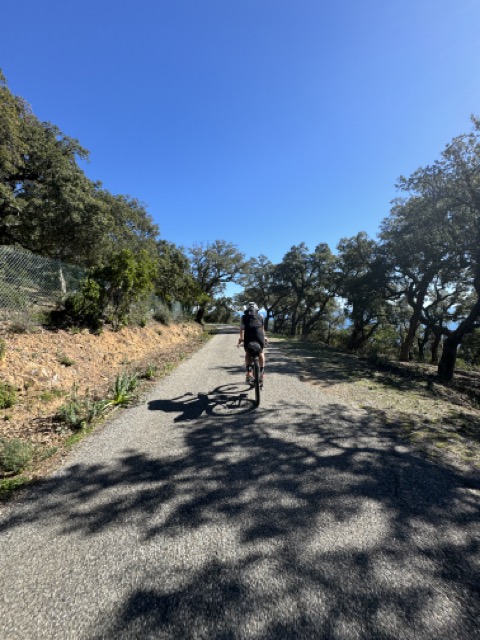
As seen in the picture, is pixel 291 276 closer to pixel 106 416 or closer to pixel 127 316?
pixel 127 316

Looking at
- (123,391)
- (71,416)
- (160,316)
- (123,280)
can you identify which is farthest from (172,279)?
(71,416)

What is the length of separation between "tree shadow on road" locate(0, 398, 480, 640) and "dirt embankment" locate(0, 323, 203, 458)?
1.54m

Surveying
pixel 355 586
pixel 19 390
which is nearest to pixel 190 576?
pixel 355 586

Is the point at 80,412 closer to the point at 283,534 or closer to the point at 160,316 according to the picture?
the point at 283,534

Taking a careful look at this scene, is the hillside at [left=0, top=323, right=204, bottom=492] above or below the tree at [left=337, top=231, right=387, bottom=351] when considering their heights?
below

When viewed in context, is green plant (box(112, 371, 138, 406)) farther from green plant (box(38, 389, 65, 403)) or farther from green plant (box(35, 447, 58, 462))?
green plant (box(35, 447, 58, 462))

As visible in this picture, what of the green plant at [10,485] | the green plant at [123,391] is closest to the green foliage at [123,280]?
the green plant at [123,391]

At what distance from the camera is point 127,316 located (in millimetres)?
11000

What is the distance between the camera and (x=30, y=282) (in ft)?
24.7

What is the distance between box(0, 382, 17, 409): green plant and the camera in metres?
4.29

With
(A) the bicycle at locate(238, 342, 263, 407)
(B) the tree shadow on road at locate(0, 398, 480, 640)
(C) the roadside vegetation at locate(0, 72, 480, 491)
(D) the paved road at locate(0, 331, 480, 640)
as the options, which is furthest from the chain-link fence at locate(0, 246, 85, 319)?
(A) the bicycle at locate(238, 342, 263, 407)

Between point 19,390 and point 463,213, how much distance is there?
48.2 ft

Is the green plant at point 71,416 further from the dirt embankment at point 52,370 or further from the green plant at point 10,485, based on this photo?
the green plant at point 10,485

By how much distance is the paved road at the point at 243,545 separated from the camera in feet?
5.36
